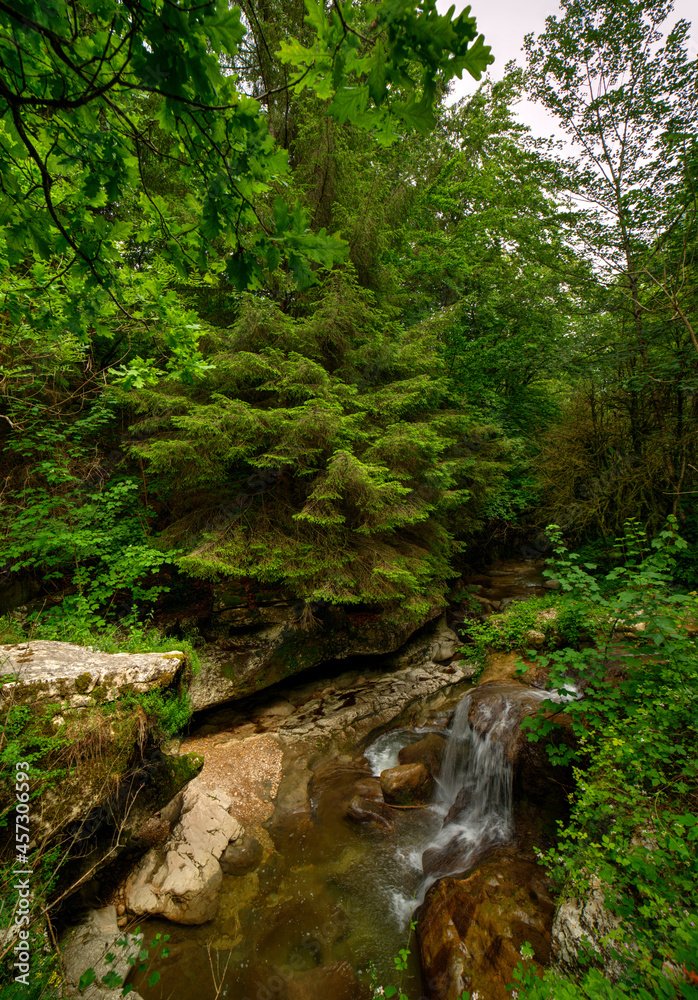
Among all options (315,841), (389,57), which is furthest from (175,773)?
(389,57)

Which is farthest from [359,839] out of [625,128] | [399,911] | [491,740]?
[625,128]

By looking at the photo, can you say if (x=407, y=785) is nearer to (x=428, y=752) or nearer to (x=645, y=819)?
(x=428, y=752)

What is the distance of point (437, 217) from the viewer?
1360cm

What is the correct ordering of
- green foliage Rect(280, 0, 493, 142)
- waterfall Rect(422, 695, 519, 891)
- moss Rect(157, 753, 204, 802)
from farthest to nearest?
waterfall Rect(422, 695, 519, 891)
moss Rect(157, 753, 204, 802)
green foliage Rect(280, 0, 493, 142)

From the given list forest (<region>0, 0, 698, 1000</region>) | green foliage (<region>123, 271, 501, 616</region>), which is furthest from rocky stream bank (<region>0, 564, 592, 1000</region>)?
green foliage (<region>123, 271, 501, 616</region>)

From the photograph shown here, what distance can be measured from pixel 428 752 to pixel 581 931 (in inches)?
123

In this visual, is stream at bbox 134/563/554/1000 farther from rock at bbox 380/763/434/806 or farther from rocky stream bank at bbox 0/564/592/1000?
rock at bbox 380/763/434/806

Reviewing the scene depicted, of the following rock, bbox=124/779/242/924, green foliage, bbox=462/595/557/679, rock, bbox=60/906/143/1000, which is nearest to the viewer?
rock, bbox=60/906/143/1000

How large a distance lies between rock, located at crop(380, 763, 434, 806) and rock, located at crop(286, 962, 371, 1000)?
5.87ft

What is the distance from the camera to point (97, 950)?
315 centimetres

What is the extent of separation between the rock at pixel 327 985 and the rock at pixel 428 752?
2364 millimetres

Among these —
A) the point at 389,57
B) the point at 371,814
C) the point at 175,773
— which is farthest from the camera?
the point at 371,814

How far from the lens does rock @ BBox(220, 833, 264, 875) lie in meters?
4.13

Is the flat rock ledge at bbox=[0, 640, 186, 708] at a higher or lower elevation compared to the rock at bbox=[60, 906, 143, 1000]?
higher
